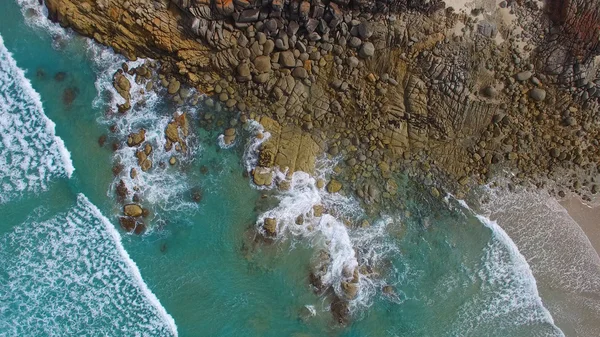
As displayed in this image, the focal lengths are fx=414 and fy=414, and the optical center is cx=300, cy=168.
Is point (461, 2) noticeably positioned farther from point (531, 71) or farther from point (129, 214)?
point (129, 214)

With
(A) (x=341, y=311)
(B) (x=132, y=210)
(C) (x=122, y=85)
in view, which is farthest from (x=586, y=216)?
(C) (x=122, y=85)

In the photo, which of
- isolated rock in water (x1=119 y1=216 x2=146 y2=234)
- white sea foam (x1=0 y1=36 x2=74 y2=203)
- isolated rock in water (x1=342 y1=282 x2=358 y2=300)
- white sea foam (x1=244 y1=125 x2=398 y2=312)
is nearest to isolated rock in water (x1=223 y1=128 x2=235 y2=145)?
white sea foam (x1=244 y1=125 x2=398 y2=312)

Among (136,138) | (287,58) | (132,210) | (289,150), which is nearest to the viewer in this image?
(287,58)

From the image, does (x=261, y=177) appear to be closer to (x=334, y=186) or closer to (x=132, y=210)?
(x=334, y=186)

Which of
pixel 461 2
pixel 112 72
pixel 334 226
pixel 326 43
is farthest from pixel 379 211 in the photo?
pixel 112 72

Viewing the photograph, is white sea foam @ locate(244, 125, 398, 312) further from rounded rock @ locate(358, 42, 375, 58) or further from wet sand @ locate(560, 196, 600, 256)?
wet sand @ locate(560, 196, 600, 256)

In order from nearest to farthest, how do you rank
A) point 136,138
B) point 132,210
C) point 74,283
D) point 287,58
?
point 287,58
point 74,283
point 132,210
point 136,138

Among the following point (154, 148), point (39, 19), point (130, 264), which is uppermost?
point (39, 19)
